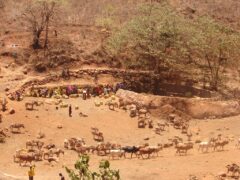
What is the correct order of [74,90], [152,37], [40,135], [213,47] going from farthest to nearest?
1. [213,47]
2. [152,37]
3. [74,90]
4. [40,135]

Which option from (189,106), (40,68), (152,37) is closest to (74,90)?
(40,68)

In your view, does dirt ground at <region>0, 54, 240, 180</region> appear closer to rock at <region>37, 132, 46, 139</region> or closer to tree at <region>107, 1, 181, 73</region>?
rock at <region>37, 132, 46, 139</region>

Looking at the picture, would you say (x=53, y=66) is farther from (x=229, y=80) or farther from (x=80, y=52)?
(x=229, y=80)

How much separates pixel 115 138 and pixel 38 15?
2129 centimetres

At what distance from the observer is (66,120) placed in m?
40.9

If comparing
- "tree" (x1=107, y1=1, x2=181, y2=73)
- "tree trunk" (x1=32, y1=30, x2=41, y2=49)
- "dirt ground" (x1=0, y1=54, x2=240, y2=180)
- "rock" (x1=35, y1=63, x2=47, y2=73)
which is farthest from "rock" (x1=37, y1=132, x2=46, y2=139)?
"tree trunk" (x1=32, y1=30, x2=41, y2=49)

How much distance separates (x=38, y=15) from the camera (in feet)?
187

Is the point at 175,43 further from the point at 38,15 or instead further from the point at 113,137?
the point at 38,15

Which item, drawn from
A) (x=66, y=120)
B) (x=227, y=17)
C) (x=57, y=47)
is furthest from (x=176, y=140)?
(x=227, y=17)

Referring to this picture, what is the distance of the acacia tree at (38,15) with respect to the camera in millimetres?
55719

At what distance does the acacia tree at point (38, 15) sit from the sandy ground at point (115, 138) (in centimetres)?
1129

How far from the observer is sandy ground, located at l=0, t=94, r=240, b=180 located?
31906mm

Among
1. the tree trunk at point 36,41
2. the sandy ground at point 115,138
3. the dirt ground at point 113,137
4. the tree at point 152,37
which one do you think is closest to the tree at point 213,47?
the tree at point 152,37

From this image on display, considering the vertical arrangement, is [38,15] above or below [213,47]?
above
